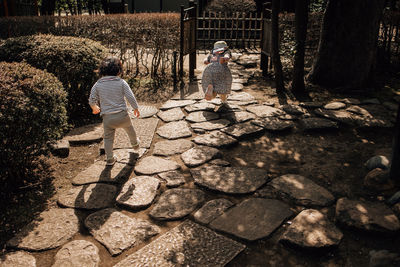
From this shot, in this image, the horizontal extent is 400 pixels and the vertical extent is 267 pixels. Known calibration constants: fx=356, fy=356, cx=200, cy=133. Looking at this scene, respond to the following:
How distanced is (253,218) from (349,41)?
5.59 meters

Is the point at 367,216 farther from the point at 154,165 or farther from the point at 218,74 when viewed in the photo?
the point at 218,74

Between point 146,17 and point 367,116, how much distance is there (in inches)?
286

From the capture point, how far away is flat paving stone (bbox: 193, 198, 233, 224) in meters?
3.49

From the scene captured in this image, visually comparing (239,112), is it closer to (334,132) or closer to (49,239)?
(334,132)

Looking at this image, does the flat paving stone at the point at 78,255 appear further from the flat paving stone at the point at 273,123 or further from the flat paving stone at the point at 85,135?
the flat paving stone at the point at 273,123

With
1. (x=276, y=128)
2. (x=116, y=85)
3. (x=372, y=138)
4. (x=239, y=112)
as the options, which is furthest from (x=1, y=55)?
(x=372, y=138)

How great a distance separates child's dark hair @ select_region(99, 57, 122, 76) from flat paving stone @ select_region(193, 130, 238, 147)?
157 centimetres

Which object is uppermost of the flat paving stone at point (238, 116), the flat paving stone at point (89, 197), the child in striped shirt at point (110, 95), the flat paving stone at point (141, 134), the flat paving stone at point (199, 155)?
the child in striped shirt at point (110, 95)

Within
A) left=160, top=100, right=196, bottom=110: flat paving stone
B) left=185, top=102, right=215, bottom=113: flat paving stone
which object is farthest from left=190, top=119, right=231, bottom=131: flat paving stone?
→ left=160, top=100, right=196, bottom=110: flat paving stone

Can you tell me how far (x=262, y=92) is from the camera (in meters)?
7.78

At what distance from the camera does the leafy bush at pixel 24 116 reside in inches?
148

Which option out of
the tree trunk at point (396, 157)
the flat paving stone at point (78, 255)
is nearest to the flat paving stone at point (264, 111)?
the tree trunk at point (396, 157)

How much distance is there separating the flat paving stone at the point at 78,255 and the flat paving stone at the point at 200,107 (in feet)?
12.5

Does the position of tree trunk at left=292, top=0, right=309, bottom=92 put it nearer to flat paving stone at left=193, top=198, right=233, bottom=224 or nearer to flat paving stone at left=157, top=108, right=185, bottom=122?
flat paving stone at left=157, top=108, right=185, bottom=122
